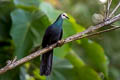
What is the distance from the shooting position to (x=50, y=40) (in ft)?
13.0

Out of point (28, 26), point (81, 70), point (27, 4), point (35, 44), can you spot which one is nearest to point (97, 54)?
point (81, 70)

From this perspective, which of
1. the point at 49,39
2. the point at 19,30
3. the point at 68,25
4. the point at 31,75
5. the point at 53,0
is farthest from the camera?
the point at 53,0

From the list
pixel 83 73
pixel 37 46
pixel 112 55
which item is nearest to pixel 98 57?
pixel 83 73

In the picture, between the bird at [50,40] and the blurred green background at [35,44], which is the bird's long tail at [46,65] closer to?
the bird at [50,40]

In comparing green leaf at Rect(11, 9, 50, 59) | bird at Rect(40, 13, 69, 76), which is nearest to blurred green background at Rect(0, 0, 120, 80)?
green leaf at Rect(11, 9, 50, 59)

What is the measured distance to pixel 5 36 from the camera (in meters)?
4.77

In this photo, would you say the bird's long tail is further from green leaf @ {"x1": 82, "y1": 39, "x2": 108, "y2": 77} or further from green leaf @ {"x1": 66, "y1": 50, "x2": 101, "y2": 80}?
green leaf @ {"x1": 66, "y1": 50, "x2": 101, "y2": 80}

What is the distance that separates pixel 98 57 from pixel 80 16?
365 centimetres

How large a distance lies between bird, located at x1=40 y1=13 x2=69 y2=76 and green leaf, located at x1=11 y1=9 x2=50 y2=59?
0.61 m

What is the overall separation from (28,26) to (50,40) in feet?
2.73

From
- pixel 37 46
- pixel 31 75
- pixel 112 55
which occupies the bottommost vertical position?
pixel 112 55

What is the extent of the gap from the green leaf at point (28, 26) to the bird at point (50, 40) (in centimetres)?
61

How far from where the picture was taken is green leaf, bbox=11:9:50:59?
459 cm

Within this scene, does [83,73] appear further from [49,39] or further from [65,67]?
[49,39]
